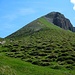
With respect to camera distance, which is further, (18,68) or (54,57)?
(54,57)

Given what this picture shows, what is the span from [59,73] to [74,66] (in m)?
11.0

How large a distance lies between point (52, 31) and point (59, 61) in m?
101

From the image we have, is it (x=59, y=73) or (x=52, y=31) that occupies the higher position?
(x=52, y=31)

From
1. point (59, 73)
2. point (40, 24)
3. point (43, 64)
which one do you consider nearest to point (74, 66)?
point (43, 64)

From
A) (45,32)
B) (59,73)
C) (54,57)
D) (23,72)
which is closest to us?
(23,72)

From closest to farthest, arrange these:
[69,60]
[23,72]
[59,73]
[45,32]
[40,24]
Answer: [23,72], [59,73], [69,60], [45,32], [40,24]

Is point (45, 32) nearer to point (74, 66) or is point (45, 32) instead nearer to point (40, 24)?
point (40, 24)

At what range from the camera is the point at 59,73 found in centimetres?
4434

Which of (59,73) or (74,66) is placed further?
(74,66)

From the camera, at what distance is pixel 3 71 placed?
32.1 m

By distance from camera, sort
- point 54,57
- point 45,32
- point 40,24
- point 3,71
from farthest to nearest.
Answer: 1. point 40,24
2. point 45,32
3. point 54,57
4. point 3,71

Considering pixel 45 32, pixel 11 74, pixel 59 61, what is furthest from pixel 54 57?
pixel 45 32

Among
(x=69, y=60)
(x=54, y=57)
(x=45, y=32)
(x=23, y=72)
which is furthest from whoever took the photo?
(x=45, y=32)

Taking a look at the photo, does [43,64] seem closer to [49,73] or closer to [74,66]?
[74,66]
